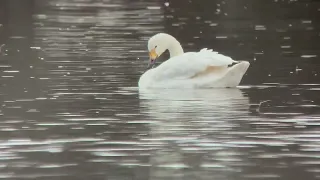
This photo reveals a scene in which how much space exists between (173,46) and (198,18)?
1584 centimetres

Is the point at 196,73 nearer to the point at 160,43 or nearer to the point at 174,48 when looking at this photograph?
the point at 174,48

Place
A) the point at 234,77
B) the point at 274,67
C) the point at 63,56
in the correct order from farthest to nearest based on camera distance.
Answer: the point at 63,56 < the point at 274,67 < the point at 234,77

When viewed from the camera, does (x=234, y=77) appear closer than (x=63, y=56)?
Yes

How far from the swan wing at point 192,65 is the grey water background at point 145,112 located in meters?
0.37

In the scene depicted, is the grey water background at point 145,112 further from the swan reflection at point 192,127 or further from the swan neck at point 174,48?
the swan neck at point 174,48

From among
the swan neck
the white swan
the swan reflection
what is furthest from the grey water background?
the swan neck

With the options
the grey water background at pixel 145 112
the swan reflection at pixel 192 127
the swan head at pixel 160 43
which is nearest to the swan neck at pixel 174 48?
the swan head at pixel 160 43

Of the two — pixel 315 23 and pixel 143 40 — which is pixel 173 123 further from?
pixel 315 23

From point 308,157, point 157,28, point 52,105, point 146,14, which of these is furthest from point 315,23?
point 308,157

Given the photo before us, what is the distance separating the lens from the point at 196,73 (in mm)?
14984

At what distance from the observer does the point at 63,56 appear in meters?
19.3

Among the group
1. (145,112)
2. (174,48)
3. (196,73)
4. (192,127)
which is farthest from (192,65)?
(192,127)

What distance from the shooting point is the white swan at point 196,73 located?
14.8m

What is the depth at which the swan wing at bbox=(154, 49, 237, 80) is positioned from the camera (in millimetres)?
14758
